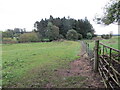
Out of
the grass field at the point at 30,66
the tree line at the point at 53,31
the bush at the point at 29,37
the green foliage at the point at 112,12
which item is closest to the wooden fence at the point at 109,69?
the grass field at the point at 30,66

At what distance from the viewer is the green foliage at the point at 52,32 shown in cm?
2061

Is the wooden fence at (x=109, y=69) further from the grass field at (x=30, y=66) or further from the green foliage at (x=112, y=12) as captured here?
the green foliage at (x=112, y=12)

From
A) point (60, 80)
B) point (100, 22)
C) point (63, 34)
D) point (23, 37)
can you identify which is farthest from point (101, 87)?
point (63, 34)

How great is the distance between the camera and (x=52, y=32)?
2086 centimetres

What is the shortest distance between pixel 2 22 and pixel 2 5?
14.4 inches

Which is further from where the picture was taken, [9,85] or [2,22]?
[9,85]

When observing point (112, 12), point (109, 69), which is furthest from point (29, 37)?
point (109, 69)

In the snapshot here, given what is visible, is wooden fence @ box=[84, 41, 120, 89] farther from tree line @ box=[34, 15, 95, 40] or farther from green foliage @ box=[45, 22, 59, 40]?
green foliage @ box=[45, 22, 59, 40]

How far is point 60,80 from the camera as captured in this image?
8.22 ft

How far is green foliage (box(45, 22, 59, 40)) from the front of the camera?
811 inches

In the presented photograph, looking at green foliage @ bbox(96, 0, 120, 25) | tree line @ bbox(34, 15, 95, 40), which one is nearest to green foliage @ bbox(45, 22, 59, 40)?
tree line @ bbox(34, 15, 95, 40)

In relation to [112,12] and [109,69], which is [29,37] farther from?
[109,69]

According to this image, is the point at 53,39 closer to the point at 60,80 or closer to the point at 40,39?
the point at 40,39

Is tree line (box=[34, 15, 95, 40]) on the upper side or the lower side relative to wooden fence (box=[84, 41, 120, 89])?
upper
